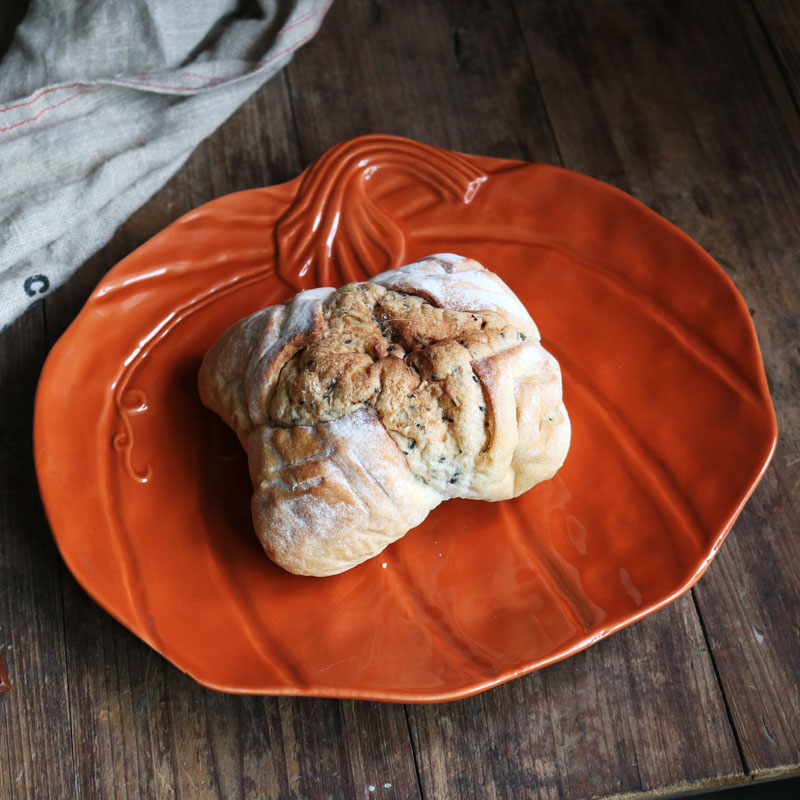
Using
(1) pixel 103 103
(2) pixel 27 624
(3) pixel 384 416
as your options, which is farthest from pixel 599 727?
(1) pixel 103 103

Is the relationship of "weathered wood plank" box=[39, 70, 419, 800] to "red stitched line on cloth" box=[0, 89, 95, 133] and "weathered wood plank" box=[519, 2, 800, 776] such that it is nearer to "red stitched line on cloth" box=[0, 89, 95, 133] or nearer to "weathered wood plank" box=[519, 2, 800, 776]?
"weathered wood plank" box=[519, 2, 800, 776]

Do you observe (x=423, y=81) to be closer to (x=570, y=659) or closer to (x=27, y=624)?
(x=570, y=659)

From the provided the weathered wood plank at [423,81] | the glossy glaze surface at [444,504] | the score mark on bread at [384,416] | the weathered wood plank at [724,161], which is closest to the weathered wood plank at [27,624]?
the glossy glaze surface at [444,504]

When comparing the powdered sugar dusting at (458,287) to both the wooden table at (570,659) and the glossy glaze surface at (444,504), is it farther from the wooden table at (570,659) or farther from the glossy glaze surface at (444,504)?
the wooden table at (570,659)

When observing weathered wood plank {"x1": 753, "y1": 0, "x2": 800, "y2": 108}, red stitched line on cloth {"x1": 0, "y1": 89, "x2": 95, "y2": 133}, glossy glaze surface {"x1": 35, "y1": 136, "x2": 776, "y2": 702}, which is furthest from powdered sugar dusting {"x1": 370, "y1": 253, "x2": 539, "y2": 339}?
weathered wood plank {"x1": 753, "y1": 0, "x2": 800, "y2": 108}

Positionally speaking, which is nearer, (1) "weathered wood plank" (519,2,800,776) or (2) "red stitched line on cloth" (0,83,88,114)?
(1) "weathered wood plank" (519,2,800,776)

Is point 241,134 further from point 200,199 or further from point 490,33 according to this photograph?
point 490,33

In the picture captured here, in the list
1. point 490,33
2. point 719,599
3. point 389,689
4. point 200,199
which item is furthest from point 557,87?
point 389,689
